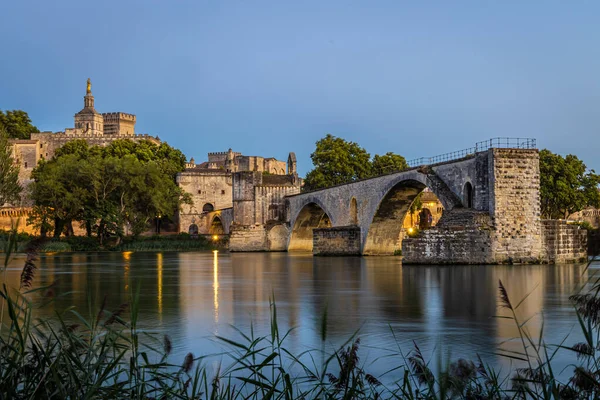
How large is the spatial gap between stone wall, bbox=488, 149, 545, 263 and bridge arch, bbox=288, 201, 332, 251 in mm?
25410

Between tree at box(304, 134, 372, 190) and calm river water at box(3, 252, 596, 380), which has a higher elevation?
tree at box(304, 134, 372, 190)

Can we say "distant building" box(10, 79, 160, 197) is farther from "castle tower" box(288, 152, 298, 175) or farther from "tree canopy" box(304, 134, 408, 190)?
"tree canopy" box(304, 134, 408, 190)

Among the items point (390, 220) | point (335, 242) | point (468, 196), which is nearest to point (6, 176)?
point (335, 242)

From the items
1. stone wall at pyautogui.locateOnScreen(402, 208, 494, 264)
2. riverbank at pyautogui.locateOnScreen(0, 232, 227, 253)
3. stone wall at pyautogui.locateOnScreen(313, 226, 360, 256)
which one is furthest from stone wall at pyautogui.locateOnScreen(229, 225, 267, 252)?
stone wall at pyautogui.locateOnScreen(402, 208, 494, 264)

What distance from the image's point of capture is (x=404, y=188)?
36.7m

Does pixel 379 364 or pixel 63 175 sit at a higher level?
pixel 63 175

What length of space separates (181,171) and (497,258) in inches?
1954

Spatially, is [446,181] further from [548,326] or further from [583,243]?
[548,326]

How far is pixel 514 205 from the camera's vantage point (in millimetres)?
27297

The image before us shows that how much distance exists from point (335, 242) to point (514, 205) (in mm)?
14655

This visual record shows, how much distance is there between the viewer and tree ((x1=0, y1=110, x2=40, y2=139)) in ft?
285

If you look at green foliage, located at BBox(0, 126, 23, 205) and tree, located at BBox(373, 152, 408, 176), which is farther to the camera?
tree, located at BBox(373, 152, 408, 176)

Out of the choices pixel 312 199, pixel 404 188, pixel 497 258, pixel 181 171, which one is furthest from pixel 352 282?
pixel 181 171

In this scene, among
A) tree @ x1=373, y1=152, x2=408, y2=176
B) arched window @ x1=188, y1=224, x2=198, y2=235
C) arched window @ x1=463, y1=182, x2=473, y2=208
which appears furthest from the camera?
arched window @ x1=188, y1=224, x2=198, y2=235
